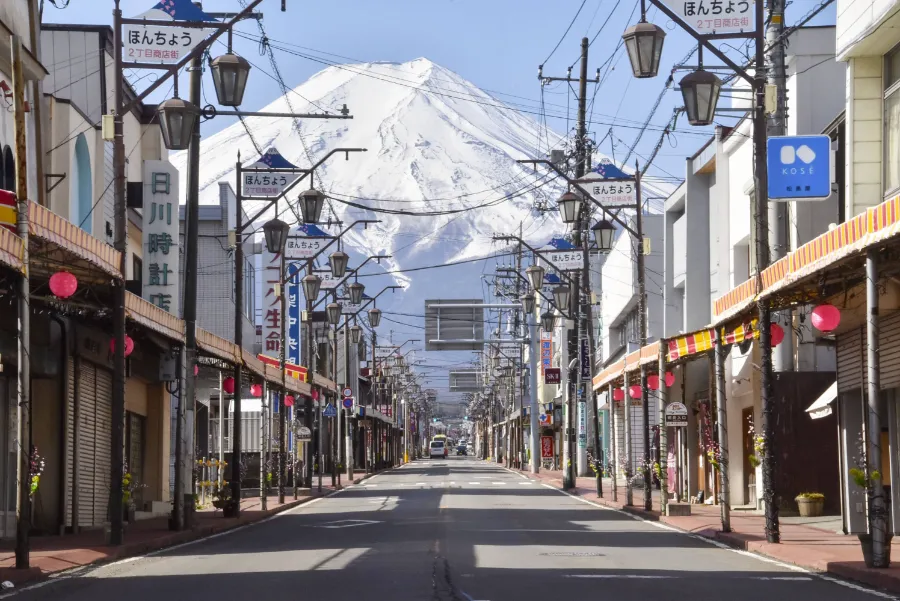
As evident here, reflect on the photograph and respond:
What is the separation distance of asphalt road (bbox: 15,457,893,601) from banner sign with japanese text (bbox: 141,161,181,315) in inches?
272

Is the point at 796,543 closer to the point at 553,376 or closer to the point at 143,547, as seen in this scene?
the point at 143,547

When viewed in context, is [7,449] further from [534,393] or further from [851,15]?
[534,393]

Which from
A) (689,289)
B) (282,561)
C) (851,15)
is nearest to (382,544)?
(282,561)

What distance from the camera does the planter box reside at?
29.9m

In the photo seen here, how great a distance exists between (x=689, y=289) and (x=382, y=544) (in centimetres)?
2294

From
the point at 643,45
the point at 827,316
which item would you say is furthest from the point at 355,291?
the point at 827,316

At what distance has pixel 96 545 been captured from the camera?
22.1 metres

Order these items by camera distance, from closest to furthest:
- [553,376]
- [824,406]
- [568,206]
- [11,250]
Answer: [11,250], [824,406], [568,206], [553,376]

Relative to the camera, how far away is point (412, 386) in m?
155

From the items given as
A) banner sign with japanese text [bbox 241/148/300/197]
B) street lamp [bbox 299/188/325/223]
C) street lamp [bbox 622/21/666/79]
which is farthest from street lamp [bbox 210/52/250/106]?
street lamp [bbox 299/188/325/223]

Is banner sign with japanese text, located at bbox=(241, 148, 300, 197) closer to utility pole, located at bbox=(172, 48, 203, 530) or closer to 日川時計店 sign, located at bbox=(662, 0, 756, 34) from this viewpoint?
utility pole, located at bbox=(172, 48, 203, 530)

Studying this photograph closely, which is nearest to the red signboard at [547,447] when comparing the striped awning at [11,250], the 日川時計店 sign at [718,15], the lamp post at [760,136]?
the lamp post at [760,136]

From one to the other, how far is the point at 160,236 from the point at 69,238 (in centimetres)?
1549

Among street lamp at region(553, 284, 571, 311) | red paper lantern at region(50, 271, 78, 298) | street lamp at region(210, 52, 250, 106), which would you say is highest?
street lamp at region(210, 52, 250, 106)
